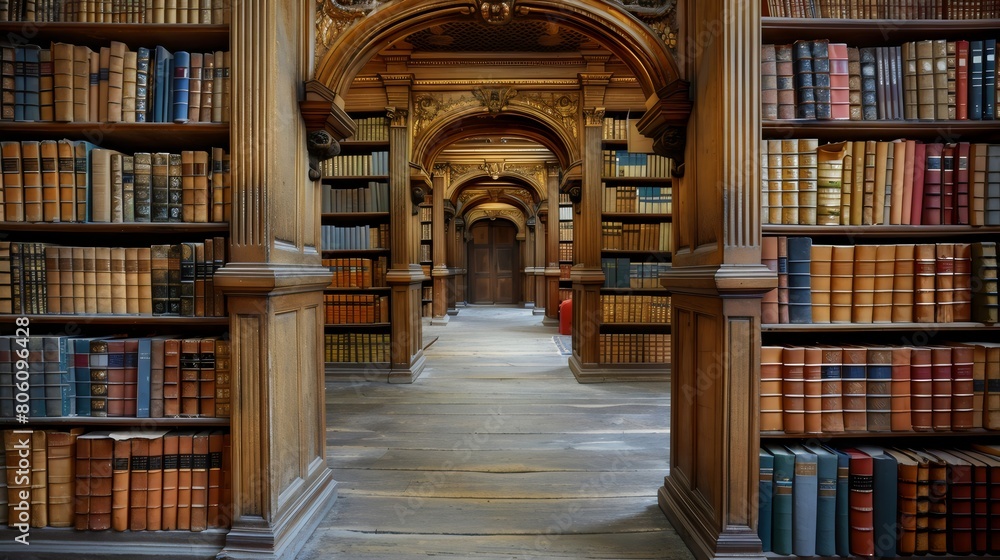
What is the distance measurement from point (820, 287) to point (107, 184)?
296cm

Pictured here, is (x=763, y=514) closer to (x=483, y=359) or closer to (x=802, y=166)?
(x=802, y=166)

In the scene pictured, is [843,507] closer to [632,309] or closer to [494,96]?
[632,309]

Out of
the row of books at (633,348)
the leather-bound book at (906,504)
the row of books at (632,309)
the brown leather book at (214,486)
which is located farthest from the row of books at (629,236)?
the brown leather book at (214,486)

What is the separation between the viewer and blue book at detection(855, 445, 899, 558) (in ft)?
6.68

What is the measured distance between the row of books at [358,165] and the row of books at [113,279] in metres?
3.72

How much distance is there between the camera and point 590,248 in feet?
18.7

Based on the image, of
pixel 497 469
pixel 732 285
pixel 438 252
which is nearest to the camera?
pixel 732 285

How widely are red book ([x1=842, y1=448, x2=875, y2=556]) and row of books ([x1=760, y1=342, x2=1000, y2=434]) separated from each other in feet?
0.43

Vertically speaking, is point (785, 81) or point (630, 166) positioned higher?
point (630, 166)

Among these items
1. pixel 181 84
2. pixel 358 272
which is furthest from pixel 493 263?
pixel 181 84

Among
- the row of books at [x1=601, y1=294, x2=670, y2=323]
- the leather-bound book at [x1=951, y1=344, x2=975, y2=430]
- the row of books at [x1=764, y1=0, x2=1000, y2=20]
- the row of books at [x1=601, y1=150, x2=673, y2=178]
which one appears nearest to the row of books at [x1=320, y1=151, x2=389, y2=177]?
the row of books at [x1=601, y1=150, x2=673, y2=178]

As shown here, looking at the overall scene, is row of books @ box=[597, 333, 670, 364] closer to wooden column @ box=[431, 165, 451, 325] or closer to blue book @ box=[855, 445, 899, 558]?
blue book @ box=[855, 445, 899, 558]

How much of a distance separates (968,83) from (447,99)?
202 inches

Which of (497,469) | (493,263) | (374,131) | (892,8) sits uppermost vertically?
(374,131)
